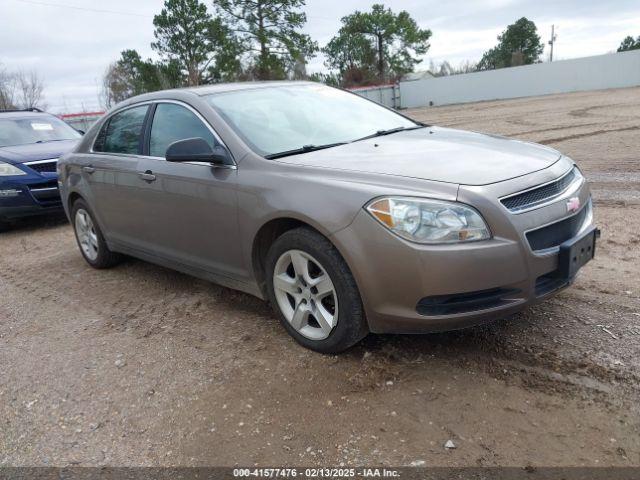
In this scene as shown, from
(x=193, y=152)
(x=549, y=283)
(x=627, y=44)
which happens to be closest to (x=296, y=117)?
(x=193, y=152)

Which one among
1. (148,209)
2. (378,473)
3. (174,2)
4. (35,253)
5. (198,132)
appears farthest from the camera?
(174,2)

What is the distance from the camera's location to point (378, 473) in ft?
7.73

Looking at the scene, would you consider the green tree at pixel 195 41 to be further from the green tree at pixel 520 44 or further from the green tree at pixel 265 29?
the green tree at pixel 520 44

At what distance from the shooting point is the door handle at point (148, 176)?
4.23 m

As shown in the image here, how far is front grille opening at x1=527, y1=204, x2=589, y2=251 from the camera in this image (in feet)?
9.22

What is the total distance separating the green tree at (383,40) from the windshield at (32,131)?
53.1 m

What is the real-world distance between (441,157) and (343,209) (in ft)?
2.32

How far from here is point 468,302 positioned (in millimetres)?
2783

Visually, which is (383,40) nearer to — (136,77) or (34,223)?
(136,77)

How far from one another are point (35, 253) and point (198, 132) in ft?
12.6

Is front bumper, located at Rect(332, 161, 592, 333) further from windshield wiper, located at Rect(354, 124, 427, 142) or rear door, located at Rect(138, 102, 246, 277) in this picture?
windshield wiper, located at Rect(354, 124, 427, 142)

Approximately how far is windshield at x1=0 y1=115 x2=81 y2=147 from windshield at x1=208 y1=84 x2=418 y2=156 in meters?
6.12

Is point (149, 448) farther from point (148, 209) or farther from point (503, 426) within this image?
point (148, 209)

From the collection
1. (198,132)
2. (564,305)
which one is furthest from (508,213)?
(198,132)
